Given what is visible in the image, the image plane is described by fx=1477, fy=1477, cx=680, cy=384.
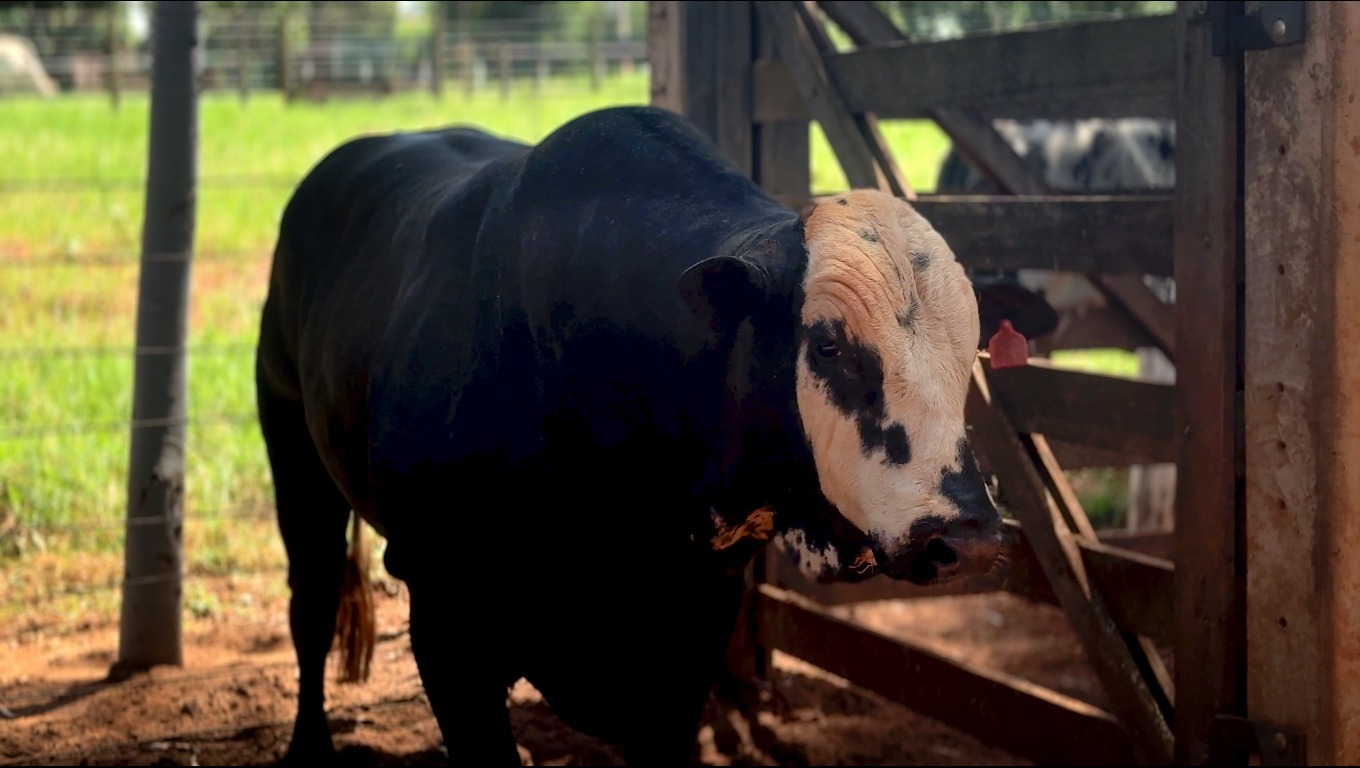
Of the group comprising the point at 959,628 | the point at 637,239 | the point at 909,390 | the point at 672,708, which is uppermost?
the point at 637,239

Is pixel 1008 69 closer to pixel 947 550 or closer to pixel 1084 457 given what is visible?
pixel 1084 457

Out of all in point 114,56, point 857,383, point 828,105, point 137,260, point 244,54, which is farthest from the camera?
point 244,54

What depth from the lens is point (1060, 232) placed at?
3684 millimetres

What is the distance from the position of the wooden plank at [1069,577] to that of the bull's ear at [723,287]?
1.29 metres

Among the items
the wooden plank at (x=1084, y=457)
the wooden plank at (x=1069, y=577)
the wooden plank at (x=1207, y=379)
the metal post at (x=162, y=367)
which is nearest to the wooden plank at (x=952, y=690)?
the wooden plank at (x=1069, y=577)

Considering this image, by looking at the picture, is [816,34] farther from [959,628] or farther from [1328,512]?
[959,628]

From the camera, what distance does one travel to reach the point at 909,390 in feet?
8.09

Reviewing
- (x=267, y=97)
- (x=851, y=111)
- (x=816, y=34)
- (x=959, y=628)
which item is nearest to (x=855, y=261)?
(x=851, y=111)

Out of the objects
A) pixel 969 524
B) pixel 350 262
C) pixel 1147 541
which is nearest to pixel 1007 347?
pixel 969 524

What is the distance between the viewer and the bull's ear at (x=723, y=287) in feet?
8.29

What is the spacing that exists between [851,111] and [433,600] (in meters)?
1.96

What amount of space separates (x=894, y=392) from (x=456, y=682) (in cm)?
125

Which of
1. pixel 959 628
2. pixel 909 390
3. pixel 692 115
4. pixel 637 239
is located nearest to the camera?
pixel 909 390

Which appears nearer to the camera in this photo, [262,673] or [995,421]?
[995,421]
